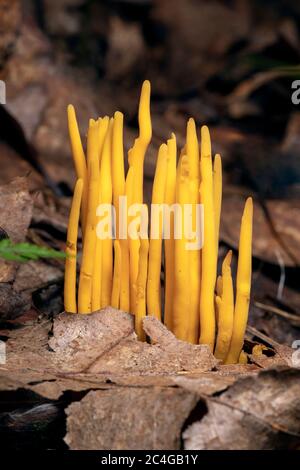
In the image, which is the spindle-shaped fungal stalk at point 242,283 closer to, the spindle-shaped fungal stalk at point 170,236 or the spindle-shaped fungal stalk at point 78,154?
the spindle-shaped fungal stalk at point 170,236

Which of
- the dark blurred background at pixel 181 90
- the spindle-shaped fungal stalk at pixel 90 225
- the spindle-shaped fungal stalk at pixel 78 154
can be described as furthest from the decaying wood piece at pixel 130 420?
the dark blurred background at pixel 181 90

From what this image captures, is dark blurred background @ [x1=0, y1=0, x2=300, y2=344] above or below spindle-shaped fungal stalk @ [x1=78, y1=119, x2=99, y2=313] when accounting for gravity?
above

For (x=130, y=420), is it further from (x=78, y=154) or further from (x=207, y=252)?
(x=78, y=154)

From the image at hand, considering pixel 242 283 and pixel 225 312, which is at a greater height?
pixel 242 283

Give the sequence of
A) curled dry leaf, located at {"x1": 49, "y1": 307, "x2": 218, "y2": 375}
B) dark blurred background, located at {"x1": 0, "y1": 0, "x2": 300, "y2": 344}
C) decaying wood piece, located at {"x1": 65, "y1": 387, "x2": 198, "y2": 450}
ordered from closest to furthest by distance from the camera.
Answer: decaying wood piece, located at {"x1": 65, "y1": 387, "x2": 198, "y2": 450}
curled dry leaf, located at {"x1": 49, "y1": 307, "x2": 218, "y2": 375}
dark blurred background, located at {"x1": 0, "y1": 0, "x2": 300, "y2": 344}

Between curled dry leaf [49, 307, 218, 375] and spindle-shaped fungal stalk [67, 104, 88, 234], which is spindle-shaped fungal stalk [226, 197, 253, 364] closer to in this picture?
curled dry leaf [49, 307, 218, 375]

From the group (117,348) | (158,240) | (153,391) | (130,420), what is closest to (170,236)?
(158,240)

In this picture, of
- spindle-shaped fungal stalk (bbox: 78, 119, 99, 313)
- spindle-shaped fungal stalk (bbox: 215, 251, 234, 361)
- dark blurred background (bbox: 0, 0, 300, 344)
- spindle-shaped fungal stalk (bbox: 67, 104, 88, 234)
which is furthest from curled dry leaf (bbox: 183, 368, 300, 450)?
dark blurred background (bbox: 0, 0, 300, 344)
